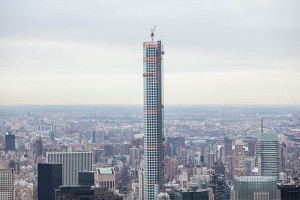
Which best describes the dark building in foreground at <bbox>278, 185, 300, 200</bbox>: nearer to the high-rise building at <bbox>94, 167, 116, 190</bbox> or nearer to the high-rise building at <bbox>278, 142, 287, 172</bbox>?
the high-rise building at <bbox>278, 142, 287, 172</bbox>

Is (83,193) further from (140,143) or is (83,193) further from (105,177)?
(140,143)

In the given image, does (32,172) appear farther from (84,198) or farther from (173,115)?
(173,115)

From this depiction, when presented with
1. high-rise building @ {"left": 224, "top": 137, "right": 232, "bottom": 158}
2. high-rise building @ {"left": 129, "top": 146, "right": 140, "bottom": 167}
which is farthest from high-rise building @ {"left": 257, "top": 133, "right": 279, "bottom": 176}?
high-rise building @ {"left": 129, "top": 146, "right": 140, "bottom": 167}

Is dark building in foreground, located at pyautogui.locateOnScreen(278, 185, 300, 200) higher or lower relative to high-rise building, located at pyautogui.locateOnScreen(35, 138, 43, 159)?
lower

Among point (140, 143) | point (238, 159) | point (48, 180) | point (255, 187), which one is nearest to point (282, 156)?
point (238, 159)

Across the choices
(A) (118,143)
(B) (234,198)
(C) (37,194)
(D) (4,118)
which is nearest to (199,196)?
(B) (234,198)

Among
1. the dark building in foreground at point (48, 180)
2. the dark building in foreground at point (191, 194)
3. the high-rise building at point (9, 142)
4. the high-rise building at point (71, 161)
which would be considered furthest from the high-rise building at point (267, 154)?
the high-rise building at point (9, 142)
